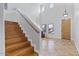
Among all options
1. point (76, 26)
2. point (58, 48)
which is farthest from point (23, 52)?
point (76, 26)

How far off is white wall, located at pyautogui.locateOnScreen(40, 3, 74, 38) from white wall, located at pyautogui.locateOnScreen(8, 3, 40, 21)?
96 mm

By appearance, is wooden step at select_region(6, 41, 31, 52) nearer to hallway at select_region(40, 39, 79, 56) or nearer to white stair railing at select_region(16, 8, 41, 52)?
white stair railing at select_region(16, 8, 41, 52)

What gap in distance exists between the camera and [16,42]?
7.45 ft

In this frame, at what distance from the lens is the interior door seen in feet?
7.09

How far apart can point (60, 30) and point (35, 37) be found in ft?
1.41

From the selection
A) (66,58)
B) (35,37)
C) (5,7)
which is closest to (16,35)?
(35,37)

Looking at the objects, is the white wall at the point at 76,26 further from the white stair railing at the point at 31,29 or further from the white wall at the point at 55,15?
the white stair railing at the point at 31,29

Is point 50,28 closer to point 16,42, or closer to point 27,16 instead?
point 27,16

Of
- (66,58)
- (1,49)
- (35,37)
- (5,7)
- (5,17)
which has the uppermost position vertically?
(5,7)

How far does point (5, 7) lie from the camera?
2.12 m

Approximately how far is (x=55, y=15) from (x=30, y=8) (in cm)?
42

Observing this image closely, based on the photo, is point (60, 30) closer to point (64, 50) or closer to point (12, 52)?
point (64, 50)

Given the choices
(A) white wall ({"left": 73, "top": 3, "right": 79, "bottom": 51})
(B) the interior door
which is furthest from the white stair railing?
(A) white wall ({"left": 73, "top": 3, "right": 79, "bottom": 51})

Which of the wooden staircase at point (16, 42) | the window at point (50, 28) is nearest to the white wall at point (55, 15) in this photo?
the window at point (50, 28)
